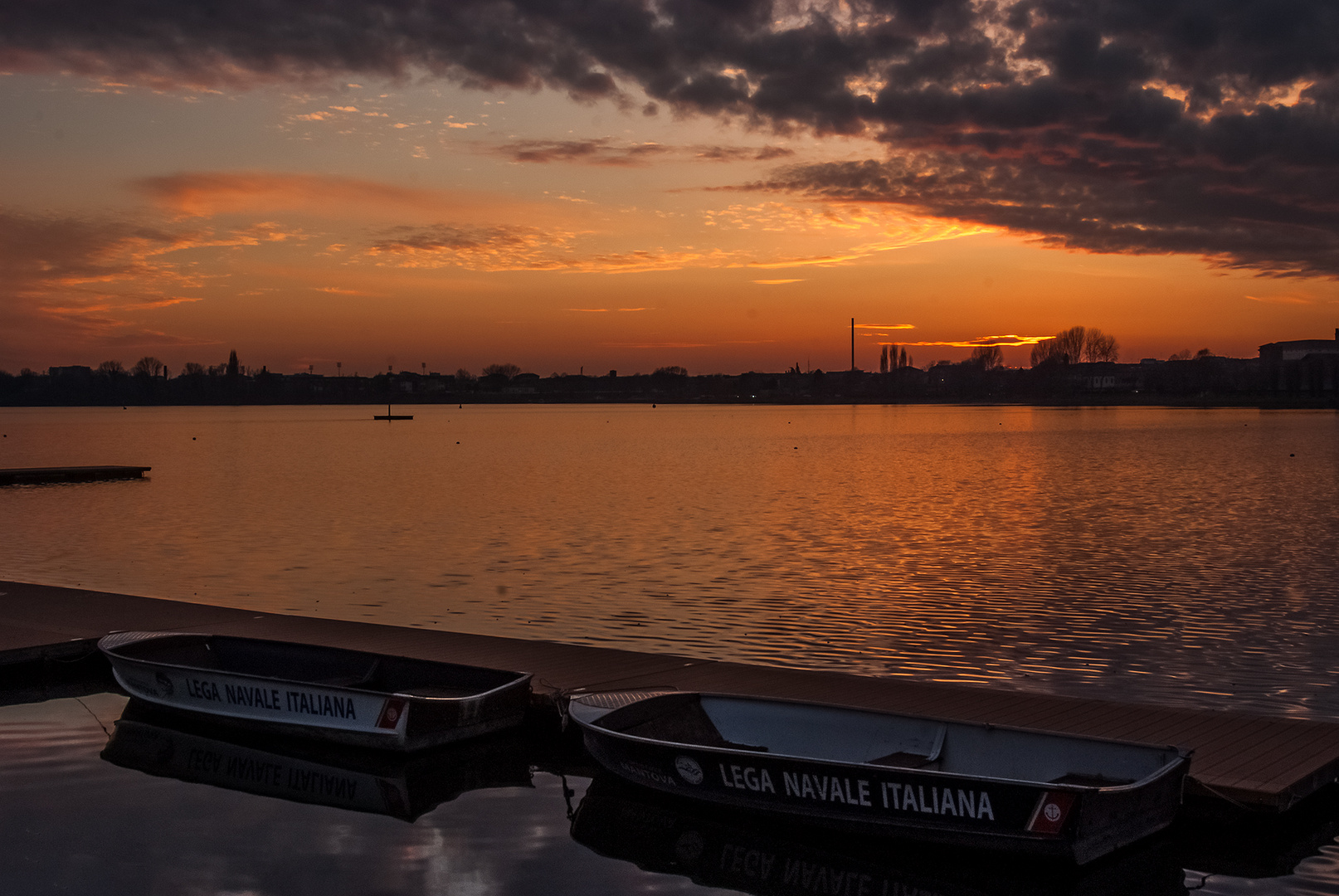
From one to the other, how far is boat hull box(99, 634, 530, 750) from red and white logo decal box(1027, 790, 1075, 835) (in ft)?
18.5

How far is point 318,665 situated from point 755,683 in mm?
5235

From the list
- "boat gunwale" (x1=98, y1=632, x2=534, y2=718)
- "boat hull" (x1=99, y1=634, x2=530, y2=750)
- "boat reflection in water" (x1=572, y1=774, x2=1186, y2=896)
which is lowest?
"boat reflection in water" (x1=572, y1=774, x2=1186, y2=896)

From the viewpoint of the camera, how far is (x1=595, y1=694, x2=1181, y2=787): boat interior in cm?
933

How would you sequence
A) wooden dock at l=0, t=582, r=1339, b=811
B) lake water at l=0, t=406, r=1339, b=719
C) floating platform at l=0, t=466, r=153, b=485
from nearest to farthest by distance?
wooden dock at l=0, t=582, r=1339, b=811, lake water at l=0, t=406, r=1339, b=719, floating platform at l=0, t=466, r=153, b=485

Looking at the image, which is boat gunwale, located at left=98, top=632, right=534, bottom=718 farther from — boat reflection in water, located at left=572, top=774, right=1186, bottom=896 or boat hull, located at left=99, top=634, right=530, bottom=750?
boat reflection in water, located at left=572, top=774, right=1186, bottom=896

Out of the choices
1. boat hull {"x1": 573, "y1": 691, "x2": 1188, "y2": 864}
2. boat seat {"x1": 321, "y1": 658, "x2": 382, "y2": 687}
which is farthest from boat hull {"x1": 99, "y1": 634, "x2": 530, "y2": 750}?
boat hull {"x1": 573, "y1": 691, "x2": 1188, "y2": 864}

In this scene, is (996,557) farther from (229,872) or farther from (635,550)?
(229,872)

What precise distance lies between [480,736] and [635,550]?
16902 mm

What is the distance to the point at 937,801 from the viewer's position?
8891 mm

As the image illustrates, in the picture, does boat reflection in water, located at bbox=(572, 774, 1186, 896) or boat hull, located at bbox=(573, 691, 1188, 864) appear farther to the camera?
boat reflection in water, located at bbox=(572, 774, 1186, 896)

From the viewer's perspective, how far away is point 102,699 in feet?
47.8

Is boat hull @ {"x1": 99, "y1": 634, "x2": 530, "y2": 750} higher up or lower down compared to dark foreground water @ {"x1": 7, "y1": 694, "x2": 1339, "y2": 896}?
higher up

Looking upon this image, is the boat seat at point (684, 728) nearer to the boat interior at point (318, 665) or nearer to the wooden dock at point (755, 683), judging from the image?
the wooden dock at point (755, 683)

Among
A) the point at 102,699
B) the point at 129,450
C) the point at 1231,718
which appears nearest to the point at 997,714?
the point at 1231,718
